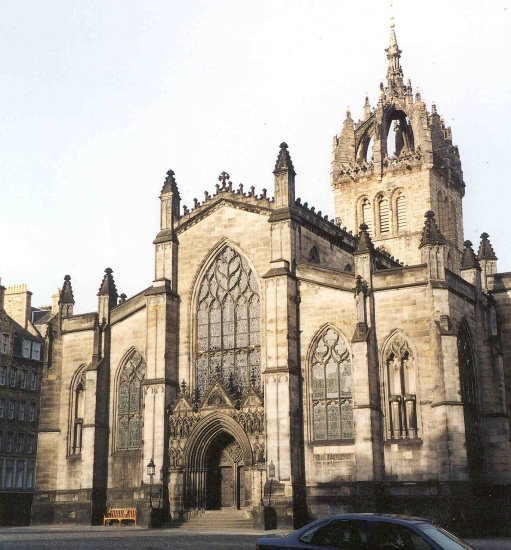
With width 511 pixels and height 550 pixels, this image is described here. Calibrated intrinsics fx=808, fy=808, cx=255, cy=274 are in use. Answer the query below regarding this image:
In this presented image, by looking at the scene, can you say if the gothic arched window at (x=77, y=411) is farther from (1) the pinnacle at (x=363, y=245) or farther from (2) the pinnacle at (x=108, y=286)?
(1) the pinnacle at (x=363, y=245)

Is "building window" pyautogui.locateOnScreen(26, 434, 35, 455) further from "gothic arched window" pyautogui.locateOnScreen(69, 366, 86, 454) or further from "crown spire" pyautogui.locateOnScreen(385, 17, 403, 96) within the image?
"crown spire" pyautogui.locateOnScreen(385, 17, 403, 96)

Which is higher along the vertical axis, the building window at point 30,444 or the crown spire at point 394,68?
the crown spire at point 394,68

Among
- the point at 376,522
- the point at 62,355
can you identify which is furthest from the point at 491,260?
the point at 376,522

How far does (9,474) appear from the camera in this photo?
58000 millimetres

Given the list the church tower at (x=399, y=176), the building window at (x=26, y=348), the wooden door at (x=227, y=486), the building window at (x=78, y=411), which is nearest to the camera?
the wooden door at (x=227, y=486)

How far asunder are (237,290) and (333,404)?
752 centimetres

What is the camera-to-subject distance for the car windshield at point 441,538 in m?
11.5

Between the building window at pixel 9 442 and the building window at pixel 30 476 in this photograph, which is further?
the building window at pixel 30 476

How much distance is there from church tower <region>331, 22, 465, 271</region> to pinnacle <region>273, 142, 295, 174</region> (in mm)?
20043

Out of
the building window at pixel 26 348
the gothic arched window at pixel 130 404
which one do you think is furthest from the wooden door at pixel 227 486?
the building window at pixel 26 348

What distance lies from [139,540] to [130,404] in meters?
13.1

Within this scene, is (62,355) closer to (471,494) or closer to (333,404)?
(333,404)

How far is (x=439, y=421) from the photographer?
32.6 m

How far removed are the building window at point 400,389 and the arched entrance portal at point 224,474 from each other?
7839mm
